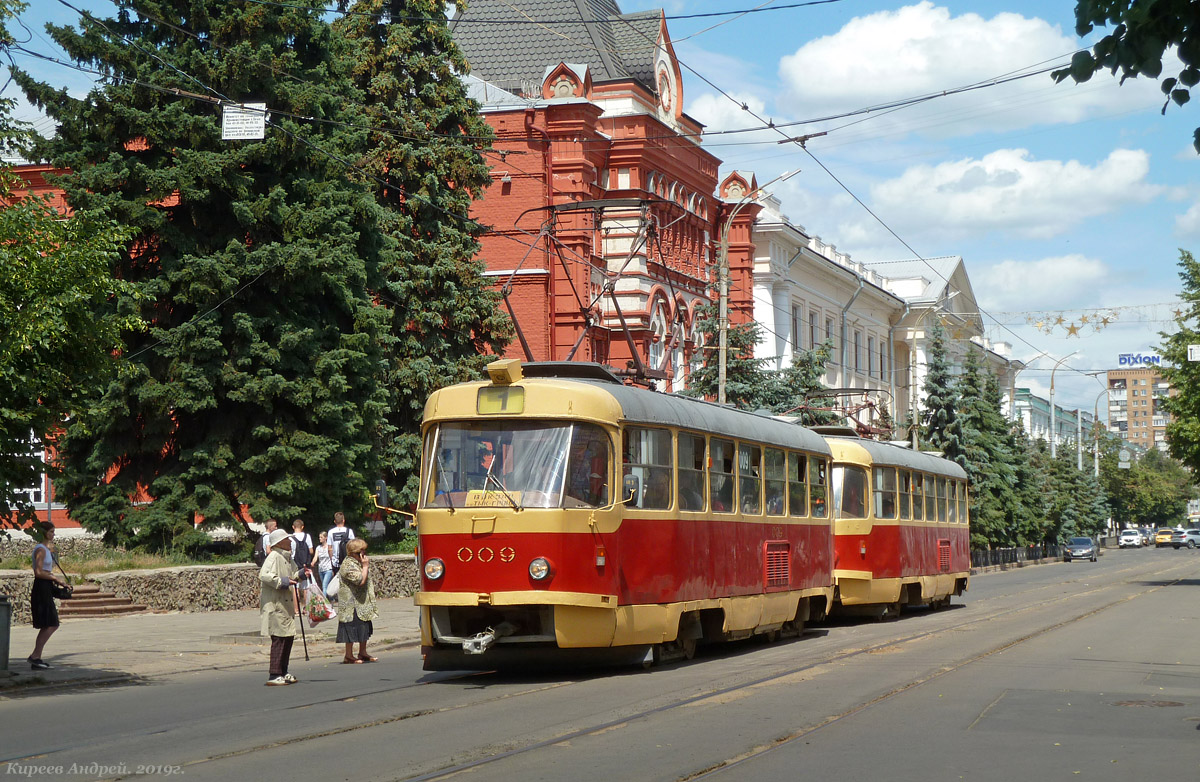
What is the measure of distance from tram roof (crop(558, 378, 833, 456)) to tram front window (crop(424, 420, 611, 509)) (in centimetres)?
70

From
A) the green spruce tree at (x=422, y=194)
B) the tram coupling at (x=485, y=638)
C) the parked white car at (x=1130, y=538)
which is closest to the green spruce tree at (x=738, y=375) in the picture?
the green spruce tree at (x=422, y=194)

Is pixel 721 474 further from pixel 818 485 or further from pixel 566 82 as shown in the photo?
pixel 566 82

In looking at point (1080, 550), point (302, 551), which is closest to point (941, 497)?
point (302, 551)

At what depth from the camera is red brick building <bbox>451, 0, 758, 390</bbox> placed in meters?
44.0

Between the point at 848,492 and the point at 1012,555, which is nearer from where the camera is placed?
the point at 848,492

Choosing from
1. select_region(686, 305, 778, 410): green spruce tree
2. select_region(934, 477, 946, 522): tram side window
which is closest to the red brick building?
select_region(686, 305, 778, 410): green spruce tree

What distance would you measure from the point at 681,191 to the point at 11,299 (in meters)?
37.2

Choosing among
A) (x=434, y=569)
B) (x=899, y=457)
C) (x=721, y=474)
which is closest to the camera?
(x=434, y=569)

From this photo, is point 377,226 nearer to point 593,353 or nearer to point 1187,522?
point 593,353

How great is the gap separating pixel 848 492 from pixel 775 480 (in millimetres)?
5144

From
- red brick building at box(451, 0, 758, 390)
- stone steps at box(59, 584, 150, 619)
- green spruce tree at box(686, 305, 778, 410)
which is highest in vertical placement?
red brick building at box(451, 0, 758, 390)

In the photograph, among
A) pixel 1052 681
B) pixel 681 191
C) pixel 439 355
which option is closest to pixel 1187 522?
pixel 681 191

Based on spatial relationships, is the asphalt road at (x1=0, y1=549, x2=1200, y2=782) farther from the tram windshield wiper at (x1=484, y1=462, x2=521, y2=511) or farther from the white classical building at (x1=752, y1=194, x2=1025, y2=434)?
the white classical building at (x1=752, y1=194, x2=1025, y2=434)

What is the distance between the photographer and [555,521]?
1428 centimetres
